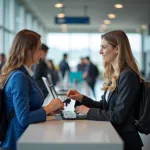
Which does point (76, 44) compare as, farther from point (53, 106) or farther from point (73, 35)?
point (53, 106)

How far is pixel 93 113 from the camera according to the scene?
2320mm

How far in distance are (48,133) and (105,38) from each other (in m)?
0.86

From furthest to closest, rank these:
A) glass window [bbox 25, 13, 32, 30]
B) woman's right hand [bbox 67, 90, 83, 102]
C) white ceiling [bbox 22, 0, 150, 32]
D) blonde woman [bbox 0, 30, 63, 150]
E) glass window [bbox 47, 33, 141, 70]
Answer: glass window [bbox 47, 33, 141, 70], glass window [bbox 25, 13, 32, 30], white ceiling [bbox 22, 0, 150, 32], woman's right hand [bbox 67, 90, 83, 102], blonde woman [bbox 0, 30, 63, 150]

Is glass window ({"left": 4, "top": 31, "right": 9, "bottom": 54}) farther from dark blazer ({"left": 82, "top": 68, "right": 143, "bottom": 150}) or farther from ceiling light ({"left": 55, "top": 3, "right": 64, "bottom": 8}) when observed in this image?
dark blazer ({"left": 82, "top": 68, "right": 143, "bottom": 150})

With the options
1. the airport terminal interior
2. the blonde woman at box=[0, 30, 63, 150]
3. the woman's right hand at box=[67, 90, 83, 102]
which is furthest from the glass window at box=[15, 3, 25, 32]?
the blonde woman at box=[0, 30, 63, 150]

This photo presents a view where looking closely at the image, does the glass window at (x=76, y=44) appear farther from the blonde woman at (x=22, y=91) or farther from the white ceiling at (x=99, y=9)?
the blonde woman at (x=22, y=91)

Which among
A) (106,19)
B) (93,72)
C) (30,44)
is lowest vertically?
(93,72)

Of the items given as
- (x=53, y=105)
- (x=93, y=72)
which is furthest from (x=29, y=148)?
(x=93, y=72)

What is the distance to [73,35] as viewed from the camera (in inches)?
812

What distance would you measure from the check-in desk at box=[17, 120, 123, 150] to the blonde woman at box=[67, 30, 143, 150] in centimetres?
10

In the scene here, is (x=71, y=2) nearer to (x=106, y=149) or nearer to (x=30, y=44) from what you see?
(x=30, y=44)

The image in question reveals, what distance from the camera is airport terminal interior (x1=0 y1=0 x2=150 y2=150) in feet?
5.96

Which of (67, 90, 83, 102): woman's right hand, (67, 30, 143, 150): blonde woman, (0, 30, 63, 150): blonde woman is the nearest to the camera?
(0, 30, 63, 150): blonde woman

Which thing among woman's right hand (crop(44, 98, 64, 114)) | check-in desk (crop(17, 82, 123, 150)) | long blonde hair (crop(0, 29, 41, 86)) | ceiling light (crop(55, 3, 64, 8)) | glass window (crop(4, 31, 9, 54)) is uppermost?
ceiling light (crop(55, 3, 64, 8))
